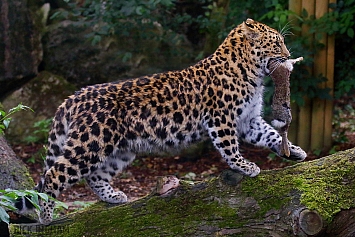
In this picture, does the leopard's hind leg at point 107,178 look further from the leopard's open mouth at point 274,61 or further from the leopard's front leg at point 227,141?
the leopard's open mouth at point 274,61

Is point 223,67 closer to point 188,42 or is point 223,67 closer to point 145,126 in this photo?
point 145,126

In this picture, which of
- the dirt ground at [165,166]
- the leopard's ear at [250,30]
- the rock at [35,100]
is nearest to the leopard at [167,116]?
the leopard's ear at [250,30]

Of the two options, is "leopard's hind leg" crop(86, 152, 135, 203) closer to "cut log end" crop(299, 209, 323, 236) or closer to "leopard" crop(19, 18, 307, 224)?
"leopard" crop(19, 18, 307, 224)

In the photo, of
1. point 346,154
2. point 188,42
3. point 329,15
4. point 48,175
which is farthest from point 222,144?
point 188,42

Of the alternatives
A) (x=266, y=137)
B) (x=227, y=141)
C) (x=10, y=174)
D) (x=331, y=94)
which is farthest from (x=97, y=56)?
(x=227, y=141)

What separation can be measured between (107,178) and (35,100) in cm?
584

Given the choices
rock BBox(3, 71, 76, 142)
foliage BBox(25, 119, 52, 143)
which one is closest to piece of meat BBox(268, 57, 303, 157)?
foliage BBox(25, 119, 52, 143)

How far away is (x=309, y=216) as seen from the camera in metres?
4.48

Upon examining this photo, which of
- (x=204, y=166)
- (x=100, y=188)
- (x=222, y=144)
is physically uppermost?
Result: (x=222, y=144)

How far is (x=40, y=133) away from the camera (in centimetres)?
1105

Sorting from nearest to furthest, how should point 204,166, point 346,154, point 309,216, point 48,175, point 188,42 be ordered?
point 309,216 → point 346,154 → point 48,175 → point 204,166 → point 188,42

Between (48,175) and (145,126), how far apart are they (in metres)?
0.97

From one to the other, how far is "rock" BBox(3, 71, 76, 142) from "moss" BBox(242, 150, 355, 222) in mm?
6949

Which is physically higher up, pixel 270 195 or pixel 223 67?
pixel 223 67
